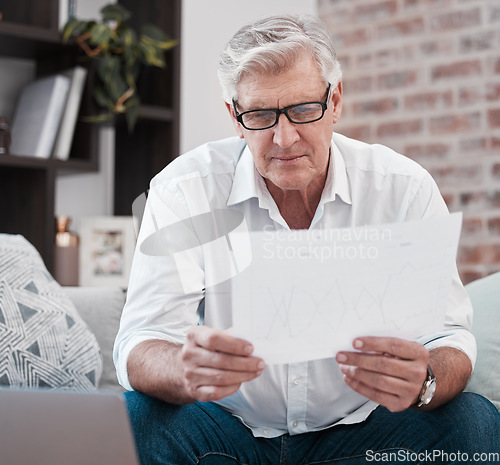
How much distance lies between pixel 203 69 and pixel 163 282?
161 centimetres

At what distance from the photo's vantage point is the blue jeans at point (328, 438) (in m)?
1.22

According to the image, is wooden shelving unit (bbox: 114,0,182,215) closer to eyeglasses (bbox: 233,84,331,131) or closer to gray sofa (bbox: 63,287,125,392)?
gray sofa (bbox: 63,287,125,392)

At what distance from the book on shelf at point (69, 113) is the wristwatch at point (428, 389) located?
1649 mm

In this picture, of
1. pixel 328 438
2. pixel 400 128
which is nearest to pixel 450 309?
pixel 328 438

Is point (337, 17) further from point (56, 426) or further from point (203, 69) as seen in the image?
point (56, 426)

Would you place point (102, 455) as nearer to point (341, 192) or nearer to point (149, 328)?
point (149, 328)

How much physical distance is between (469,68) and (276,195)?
4.57 ft

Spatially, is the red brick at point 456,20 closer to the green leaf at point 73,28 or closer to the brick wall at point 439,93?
the brick wall at point 439,93

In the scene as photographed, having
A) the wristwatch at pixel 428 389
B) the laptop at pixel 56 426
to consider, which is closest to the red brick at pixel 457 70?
the wristwatch at pixel 428 389

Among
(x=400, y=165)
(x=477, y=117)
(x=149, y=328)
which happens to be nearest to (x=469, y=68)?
(x=477, y=117)

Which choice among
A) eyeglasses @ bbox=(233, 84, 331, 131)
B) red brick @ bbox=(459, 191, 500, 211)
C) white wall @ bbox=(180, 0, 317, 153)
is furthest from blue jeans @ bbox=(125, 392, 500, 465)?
white wall @ bbox=(180, 0, 317, 153)

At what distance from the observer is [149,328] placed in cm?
132

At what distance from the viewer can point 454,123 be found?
2625mm

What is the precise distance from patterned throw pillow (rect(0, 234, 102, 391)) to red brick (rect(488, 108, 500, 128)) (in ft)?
5.08
